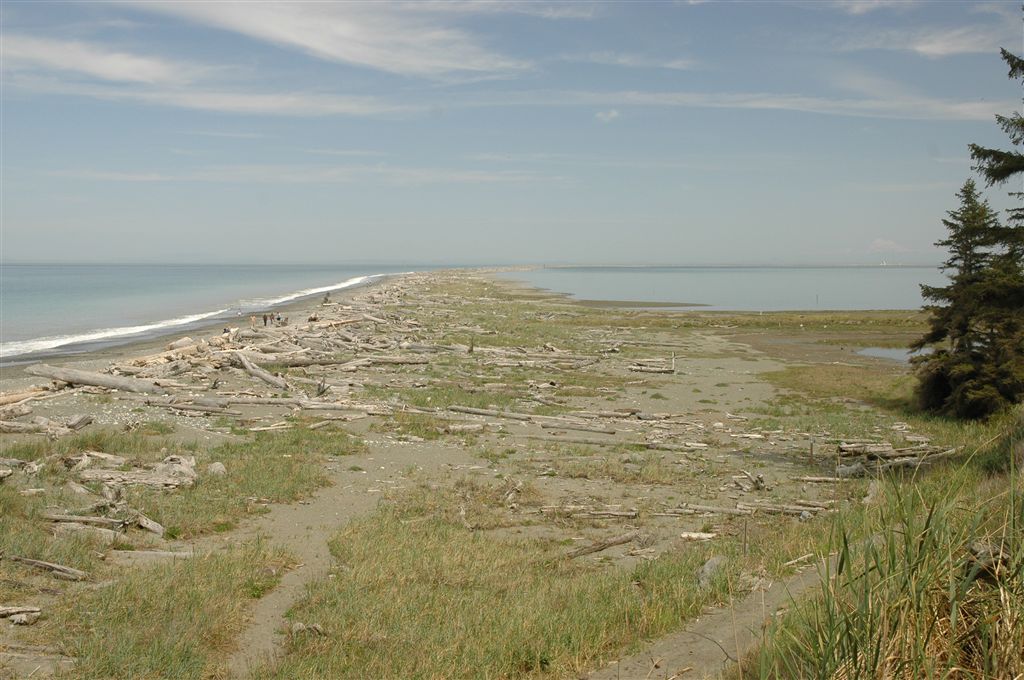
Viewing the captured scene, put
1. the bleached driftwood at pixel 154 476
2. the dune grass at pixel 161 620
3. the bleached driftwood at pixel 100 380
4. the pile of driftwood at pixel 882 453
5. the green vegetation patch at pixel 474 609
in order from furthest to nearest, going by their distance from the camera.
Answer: the bleached driftwood at pixel 100 380
the pile of driftwood at pixel 882 453
the bleached driftwood at pixel 154 476
the green vegetation patch at pixel 474 609
the dune grass at pixel 161 620

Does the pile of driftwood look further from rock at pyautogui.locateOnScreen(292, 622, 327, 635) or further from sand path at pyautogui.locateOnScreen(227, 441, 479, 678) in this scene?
rock at pyautogui.locateOnScreen(292, 622, 327, 635)

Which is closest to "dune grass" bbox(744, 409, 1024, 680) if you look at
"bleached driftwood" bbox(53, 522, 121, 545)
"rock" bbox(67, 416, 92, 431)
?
"bleached driftwood" bbox(53, 522, 121, 545)

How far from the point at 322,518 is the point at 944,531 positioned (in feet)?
34.5

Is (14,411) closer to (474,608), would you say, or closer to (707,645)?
(474,608)

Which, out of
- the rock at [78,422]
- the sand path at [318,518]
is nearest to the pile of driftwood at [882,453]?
the sand path at [318,518]

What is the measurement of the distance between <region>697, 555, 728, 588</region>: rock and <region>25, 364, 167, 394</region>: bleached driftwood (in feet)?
63.1

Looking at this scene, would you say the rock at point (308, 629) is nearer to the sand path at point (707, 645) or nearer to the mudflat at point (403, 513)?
the mudflat at point (403, 513)

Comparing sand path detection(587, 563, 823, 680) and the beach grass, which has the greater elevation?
sand path detection(587, 563, 823, 680)

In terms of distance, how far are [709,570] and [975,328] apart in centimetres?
2041

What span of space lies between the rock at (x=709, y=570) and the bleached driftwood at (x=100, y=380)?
1923 centimetres

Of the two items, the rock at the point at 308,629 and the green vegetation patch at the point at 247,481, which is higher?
the rock at the point at 308,629

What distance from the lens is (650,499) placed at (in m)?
14.4

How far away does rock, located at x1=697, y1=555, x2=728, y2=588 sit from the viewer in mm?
8477

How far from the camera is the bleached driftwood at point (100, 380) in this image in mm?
22422
